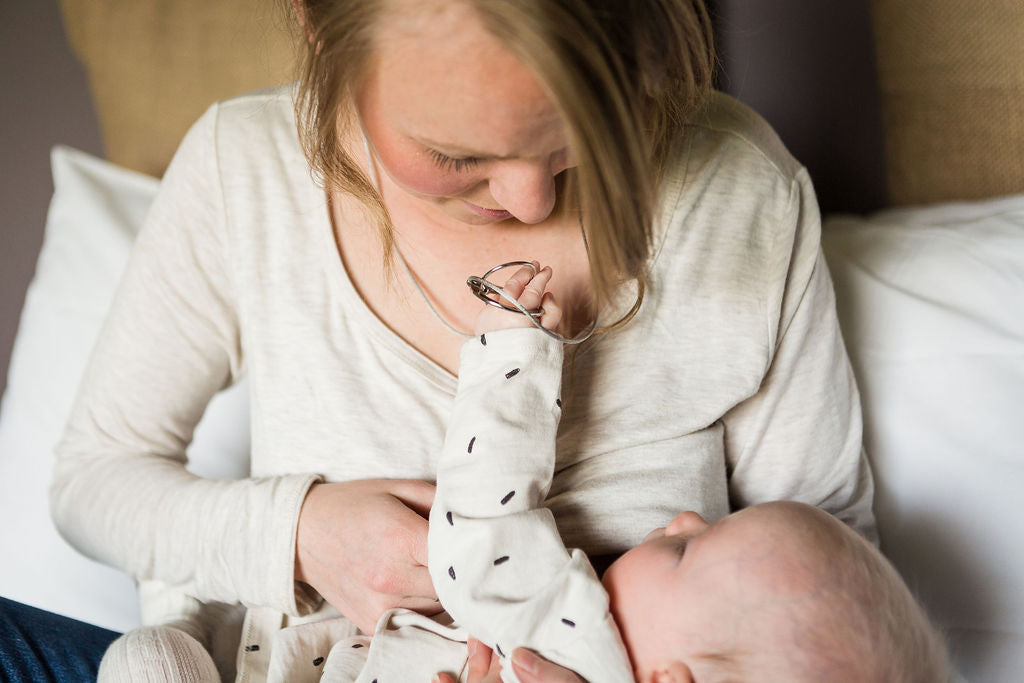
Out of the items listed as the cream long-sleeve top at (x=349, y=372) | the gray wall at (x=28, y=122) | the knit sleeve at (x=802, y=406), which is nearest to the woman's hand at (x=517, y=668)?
the cream long-sleeve top at (x=349, y=372)

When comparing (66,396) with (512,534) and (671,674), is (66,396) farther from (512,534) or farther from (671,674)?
(671,674)

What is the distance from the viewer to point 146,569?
944 mm

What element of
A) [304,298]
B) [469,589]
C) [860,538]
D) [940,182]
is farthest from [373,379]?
[940,182]

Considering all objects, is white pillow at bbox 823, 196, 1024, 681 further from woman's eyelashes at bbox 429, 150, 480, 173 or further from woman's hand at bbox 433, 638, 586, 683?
woman's eyelashes at bbox 429, 150, 480, 173

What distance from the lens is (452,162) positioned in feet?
2.19

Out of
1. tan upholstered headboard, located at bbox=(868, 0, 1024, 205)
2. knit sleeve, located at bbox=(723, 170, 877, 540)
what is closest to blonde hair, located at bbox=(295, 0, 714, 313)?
knit sleeve, located at bbox=(723, 170, 877, 540)

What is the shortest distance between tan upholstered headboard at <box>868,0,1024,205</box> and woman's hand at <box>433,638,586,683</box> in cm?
106

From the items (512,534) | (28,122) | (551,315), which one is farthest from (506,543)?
(28,122)

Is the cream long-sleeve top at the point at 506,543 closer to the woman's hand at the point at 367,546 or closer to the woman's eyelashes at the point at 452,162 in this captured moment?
the woman's hand at the point at 367,546

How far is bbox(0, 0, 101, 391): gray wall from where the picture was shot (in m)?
1.67

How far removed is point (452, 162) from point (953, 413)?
31.4 inches

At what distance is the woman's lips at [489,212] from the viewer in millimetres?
786

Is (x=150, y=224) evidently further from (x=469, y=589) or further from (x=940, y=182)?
(x=940, y=182)

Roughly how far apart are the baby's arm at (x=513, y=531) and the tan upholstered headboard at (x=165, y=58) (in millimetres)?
1069
